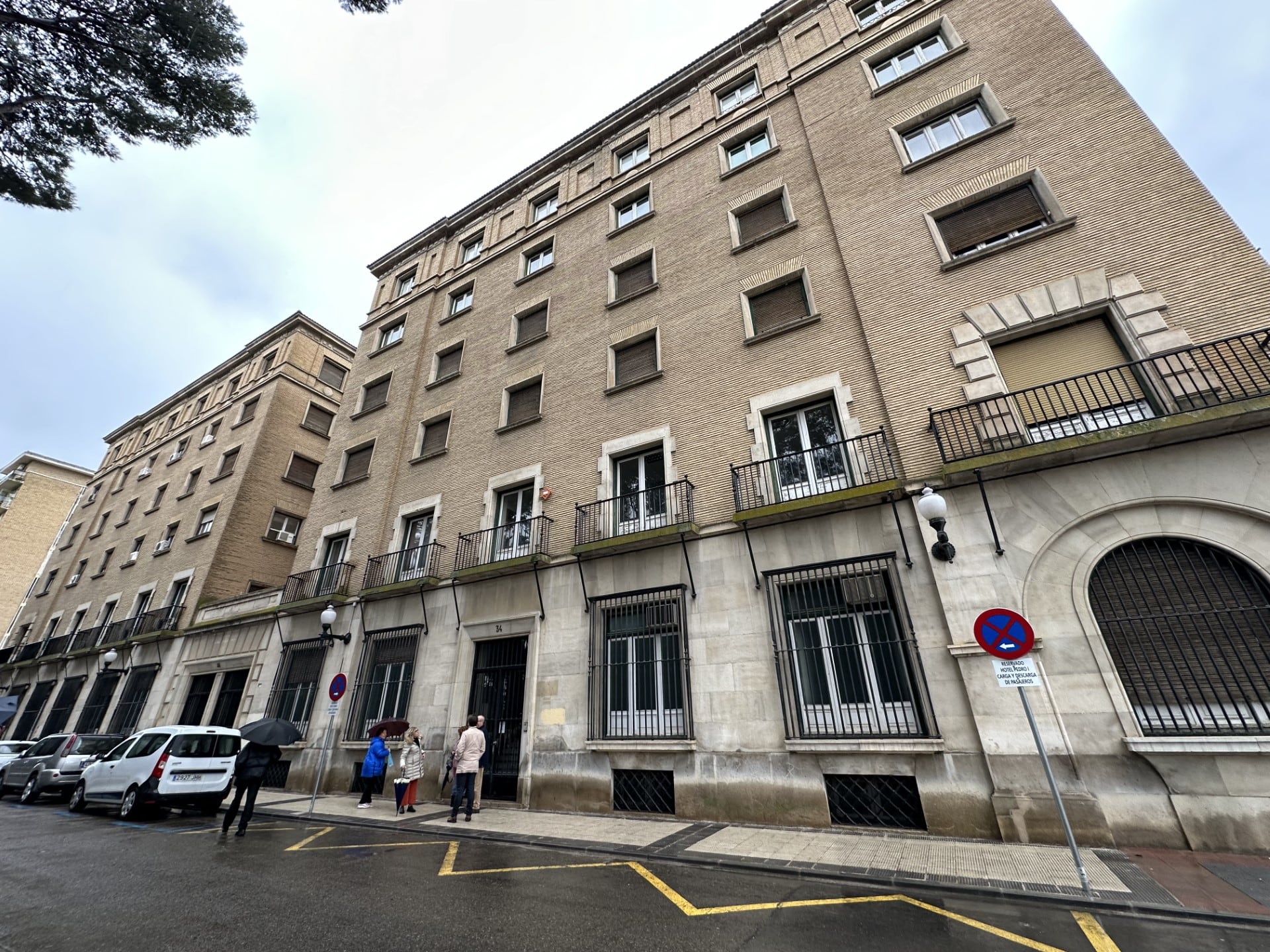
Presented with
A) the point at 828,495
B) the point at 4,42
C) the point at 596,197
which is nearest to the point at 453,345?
the point at 596,197

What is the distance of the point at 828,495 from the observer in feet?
28.7

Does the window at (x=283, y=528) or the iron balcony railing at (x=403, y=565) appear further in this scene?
the window at (x=283, y=528)

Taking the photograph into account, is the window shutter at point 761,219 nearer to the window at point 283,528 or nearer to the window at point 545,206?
the window at point 545,206

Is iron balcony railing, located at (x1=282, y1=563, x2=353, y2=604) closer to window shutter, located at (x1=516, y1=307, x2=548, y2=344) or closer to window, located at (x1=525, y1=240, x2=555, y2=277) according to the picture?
window shutter, located at (x1=516, y1=307, x2=548, y2=344)

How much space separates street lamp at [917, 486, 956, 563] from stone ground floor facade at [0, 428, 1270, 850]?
182mm

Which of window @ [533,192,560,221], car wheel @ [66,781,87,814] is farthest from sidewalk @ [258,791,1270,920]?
window @ [533,192,560,221]

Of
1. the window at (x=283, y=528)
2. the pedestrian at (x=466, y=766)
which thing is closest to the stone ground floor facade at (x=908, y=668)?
the pedestrian at (x=466, y=766)

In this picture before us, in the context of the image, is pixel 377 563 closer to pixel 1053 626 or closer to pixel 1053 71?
pixel 1053 626

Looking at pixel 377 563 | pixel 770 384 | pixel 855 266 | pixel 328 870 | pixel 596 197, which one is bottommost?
pixel 328 870

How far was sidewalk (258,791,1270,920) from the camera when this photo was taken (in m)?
4.69

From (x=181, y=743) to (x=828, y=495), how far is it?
13.1 meters

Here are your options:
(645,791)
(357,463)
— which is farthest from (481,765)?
(357,463)

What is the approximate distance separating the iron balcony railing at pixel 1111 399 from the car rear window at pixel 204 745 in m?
14.7

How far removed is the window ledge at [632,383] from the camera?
1247cm
